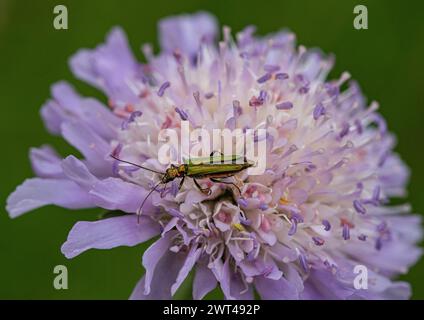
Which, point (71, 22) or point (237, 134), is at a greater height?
point (71, 22)

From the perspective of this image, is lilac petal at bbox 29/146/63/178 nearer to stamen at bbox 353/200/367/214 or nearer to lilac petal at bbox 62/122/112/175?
lilac petal at bbox 62/122/112/175

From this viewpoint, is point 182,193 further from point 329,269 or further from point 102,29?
point 102,29

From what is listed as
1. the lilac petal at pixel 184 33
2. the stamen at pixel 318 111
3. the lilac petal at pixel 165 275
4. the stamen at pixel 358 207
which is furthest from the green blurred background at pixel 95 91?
the stamen at pixel 318 111

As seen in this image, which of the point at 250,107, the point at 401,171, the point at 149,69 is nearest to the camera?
the point at 250,107

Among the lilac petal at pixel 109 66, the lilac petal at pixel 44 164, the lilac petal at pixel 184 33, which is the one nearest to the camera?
the lilac petal at pixel 44 164

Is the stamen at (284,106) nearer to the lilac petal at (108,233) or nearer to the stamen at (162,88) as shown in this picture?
the stamen at (162,88)

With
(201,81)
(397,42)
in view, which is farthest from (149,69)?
(397,42)

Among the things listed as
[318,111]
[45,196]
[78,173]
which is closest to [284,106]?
[318,111]
